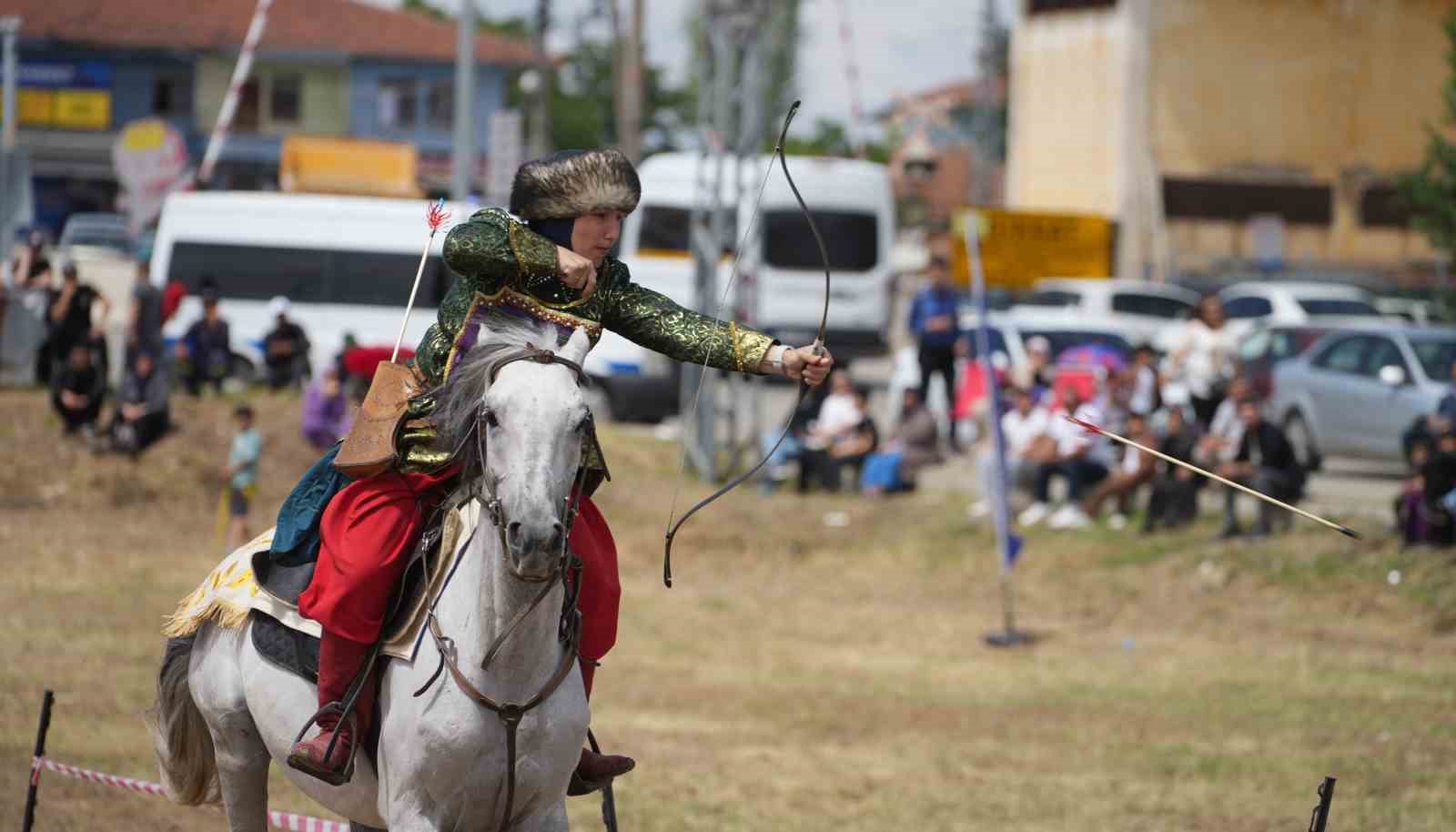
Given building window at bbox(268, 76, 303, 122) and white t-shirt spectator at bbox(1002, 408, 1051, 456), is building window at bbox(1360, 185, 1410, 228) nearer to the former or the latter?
white t-shirt spectator at bbox(1002, 408, 1051, 456)

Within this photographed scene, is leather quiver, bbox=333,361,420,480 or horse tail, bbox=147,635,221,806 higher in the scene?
leather quiver, bbox=333,361,420,480

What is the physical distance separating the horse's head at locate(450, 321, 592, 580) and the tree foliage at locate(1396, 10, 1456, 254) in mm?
25322

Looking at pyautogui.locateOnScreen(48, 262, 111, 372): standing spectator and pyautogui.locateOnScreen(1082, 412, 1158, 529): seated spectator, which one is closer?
pyautogui.locateOnScreen(1082, 412, 1158, 529): seated spectator

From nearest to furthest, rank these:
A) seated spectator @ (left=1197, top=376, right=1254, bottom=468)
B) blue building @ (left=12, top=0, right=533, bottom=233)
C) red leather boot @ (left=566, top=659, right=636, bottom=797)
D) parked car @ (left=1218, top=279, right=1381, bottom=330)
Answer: red leather boot @ (left=566, top=659, right=636, bottom=797)
seated spectator @ (left=1197, top=376, right=1254, bottom=468)
parked car @ (left=1218, top=279, right=1381, bottom=330)
blue building @ (left=12, top=0, right=533, bottom=233)

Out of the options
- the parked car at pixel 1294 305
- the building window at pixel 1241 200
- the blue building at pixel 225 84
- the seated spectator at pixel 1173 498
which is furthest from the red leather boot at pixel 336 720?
the blue building at pixel 225 84

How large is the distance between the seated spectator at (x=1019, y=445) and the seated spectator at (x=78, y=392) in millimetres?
9781

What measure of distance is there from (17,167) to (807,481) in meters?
14.0

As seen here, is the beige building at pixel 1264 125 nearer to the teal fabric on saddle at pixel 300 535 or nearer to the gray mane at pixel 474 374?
the teal fabric on saddle at pixel 300 535

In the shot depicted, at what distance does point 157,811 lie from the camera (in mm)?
9430

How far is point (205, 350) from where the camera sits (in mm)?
23719

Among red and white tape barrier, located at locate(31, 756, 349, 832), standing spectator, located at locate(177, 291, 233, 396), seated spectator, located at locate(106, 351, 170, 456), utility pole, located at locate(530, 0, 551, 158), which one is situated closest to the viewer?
red and white tape barrier, located at locate(31, 756, 349, 832)

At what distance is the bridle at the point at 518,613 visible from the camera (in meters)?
4.77

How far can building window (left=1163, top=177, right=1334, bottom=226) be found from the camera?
46594mm

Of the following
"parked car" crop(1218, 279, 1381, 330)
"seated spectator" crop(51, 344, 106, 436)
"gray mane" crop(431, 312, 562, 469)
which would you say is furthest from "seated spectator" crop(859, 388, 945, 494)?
"gray mane" crop(431, 312, 562, 469)
